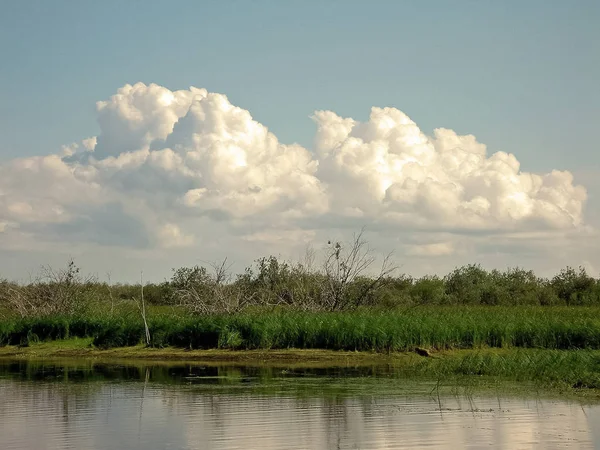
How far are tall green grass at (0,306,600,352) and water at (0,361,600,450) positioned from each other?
190 inches

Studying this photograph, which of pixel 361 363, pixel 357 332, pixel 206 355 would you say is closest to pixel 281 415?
pixel 361 363

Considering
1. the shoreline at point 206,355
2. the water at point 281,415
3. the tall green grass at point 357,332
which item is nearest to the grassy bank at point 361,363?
the shoreline at point 206,355

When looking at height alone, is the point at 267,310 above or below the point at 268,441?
above

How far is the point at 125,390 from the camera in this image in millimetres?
21172

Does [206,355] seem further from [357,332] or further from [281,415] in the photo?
[281,415]

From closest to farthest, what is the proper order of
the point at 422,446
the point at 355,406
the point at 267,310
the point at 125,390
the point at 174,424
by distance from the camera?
the point at 422,446
the point at 174,424
the point at 355,406
the point at 125,390
the point at 267,310

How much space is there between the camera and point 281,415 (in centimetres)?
1641

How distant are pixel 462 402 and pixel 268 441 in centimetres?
542

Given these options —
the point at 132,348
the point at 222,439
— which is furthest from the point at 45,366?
the point at 222,439

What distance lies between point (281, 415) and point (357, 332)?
12364 millimetres

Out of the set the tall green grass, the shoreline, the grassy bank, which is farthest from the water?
the tall green grass

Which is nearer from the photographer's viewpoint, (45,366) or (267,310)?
(45,366)

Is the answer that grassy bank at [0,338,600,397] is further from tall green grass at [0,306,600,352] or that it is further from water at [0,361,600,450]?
water at [0,361,600,450]

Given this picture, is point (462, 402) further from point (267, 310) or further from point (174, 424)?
point (267, 310)
